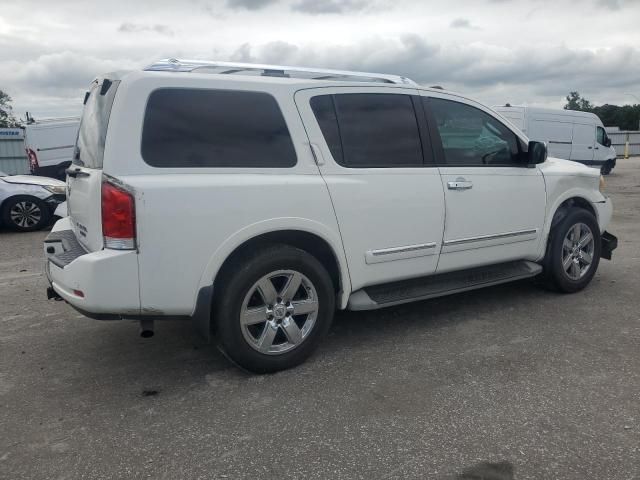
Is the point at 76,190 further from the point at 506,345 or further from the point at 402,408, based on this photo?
the point at 506,345

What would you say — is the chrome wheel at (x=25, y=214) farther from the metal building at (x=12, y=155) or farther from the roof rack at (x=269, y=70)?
the metal building at (x=12, y=155)

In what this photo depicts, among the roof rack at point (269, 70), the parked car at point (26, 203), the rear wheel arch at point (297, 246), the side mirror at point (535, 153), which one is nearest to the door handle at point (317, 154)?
the rear wheel arch at point (297, 246)

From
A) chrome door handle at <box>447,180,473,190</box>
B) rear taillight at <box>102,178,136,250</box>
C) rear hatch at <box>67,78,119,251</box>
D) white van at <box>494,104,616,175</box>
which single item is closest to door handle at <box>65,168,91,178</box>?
rear hatch at <box>67,78,119,251</box>

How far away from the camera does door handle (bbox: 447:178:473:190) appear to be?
418cm

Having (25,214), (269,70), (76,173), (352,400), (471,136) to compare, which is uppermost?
(269,70)

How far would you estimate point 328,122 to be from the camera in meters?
3.76

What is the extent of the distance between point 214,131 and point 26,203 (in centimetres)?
802

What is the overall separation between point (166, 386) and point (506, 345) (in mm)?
2319

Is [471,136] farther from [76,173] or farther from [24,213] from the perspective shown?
[24,213]

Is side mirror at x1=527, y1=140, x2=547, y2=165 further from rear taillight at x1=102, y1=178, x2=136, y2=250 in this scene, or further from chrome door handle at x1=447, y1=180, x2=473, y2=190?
rear taillight at x1=102, y1=178, x2=136, y2=250

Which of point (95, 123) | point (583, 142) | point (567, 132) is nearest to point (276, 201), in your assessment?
point (95, 123)

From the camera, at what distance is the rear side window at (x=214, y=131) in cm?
319

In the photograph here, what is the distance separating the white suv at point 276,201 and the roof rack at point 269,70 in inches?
0.6

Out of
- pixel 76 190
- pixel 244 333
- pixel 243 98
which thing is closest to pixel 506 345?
pixel 244 333
